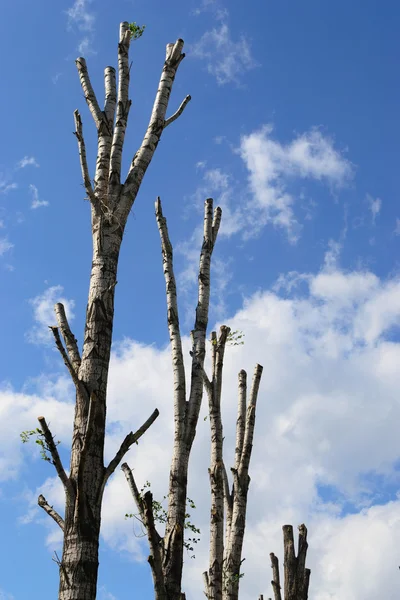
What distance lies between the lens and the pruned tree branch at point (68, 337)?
596 cm

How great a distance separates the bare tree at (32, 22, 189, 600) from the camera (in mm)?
5137

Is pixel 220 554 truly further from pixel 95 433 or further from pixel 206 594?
pixel 95 433

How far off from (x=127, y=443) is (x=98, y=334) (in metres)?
1.09

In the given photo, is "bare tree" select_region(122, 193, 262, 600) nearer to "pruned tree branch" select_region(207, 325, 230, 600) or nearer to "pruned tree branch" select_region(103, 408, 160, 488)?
"pruned tree branch" select_region(207, 325, 230, 600)

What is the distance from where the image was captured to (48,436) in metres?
5.24

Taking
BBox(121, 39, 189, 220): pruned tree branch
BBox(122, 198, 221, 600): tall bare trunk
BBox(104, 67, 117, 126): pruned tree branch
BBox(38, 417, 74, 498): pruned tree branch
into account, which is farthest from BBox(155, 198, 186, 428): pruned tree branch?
BBox(38, 417, 74, 498): pruned tree branch

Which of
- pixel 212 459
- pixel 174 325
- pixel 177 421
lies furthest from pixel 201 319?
pixel 212 459

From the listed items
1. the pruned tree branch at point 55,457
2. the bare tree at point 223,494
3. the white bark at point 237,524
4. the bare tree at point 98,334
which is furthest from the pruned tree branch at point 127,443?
the white bark at point 237,524

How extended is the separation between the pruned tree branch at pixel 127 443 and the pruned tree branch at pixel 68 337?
82 centimetres

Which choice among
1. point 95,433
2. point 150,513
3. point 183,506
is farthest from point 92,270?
point 183,506

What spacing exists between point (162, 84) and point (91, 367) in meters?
4.43

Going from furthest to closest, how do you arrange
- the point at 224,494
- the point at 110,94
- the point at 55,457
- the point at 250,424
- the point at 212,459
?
1. the point at 250,424
2. the point at 224,494
3. the point at 212,459
4. the point at 110,94
5. the point at 55,457

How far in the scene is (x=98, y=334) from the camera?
6027 mm

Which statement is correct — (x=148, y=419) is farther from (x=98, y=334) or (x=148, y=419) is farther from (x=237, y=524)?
(x=237, y=524)
